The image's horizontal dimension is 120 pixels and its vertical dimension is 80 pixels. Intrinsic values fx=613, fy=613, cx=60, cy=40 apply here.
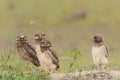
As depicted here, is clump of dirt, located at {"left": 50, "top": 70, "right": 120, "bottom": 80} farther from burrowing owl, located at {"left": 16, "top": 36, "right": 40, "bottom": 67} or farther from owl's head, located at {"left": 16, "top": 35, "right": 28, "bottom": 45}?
owl's head, located at {"left": 16, "top": 35, "right": 28, "bottom": 45}

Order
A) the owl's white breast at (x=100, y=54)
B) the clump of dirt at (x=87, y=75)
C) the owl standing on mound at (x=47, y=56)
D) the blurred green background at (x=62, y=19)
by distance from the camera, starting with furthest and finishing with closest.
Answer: the blurred green background at (x=62, y=19), the owl's white breast at (x=100, y=54), the owl standing on mound at (x=47, y=56), the clump of dirt at (x=87, y=75)

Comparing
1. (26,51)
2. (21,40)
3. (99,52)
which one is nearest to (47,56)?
(26,51)

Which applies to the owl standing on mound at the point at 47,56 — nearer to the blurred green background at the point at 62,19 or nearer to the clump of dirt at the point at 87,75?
the clump of dirt at the point at 87,75

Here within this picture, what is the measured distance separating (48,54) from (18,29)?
53.2 ft

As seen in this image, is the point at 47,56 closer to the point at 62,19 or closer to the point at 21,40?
the point at 21,40

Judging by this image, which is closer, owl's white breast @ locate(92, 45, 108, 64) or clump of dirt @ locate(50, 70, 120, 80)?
clump of dirt @ locate(50, 70, 120, 80)

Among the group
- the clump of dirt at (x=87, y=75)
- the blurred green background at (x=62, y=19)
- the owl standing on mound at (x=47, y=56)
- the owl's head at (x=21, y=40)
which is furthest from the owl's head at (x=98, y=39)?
the blurred green background at (x=62, y=19)

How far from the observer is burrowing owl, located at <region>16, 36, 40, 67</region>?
1344cm

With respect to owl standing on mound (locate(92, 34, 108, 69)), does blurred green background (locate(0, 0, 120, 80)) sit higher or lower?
higher

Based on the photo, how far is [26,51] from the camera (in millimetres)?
13438

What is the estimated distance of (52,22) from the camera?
31.1m

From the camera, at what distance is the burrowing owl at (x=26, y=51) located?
13.4 m

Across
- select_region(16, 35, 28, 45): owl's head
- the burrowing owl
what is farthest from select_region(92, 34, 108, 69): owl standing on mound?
select_region(16, 35, 28, 45): owl's head

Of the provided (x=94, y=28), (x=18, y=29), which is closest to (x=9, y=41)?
(x=18, y=29)
